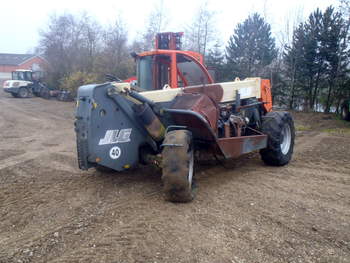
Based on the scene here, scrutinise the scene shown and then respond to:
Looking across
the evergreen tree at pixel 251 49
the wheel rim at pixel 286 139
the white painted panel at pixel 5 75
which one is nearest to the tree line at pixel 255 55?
the evergreen tree at pixel 251 49

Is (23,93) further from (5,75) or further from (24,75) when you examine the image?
(5,75)

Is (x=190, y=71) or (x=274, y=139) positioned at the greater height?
(x=190, y=71)

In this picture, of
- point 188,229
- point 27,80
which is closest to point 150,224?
point 188,229

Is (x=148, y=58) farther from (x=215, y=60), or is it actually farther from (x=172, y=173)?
(x=215, y=60)

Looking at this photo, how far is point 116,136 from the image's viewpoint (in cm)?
436

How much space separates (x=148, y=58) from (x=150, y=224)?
3.15 meters

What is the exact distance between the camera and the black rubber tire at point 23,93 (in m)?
28.2

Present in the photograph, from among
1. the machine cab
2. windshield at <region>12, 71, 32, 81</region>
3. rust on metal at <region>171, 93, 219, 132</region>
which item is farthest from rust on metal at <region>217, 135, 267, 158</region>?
windshield at <region>12, 71, 32, 81</region>

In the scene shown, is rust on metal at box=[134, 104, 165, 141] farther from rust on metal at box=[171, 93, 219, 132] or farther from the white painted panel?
the white painted panel

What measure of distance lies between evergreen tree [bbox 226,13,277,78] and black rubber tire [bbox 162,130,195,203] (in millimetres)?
20843

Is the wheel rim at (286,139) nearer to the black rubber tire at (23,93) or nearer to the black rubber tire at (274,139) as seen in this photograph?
the black rubber tire at (274,139)

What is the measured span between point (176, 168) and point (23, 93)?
28167 mm

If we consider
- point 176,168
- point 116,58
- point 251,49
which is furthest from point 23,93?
point 176,168

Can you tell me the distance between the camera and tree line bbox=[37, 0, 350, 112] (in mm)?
18828
